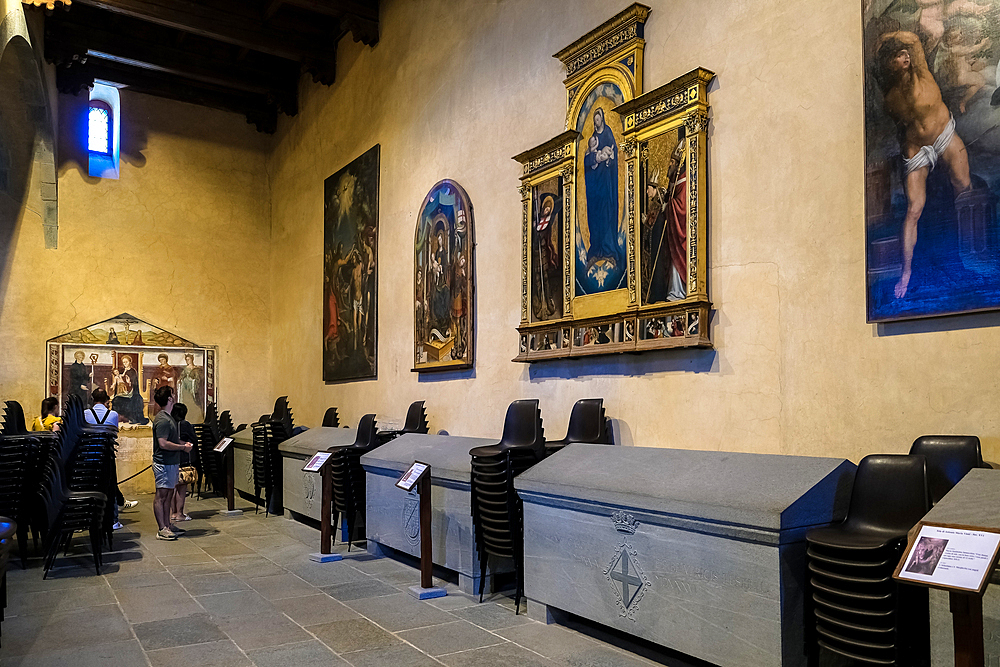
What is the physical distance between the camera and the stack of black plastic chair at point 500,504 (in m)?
5.52

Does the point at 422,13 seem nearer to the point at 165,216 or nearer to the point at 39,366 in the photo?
the point at 165,216

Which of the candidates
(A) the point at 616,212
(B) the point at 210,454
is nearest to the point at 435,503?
(A) the point at 616,212

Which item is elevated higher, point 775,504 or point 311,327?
point 311,327

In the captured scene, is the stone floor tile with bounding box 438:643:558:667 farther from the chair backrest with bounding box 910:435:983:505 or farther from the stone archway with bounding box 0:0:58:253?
the stone archway with bounding box 0:0:58:253

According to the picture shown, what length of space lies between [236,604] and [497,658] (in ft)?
7.95

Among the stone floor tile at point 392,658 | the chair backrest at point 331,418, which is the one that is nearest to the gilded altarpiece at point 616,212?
the stone floor tile at point 392,658

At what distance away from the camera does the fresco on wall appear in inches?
259

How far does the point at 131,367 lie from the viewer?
14203mm

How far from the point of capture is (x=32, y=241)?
13.4 m

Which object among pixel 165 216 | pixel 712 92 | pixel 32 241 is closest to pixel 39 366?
pixel 32 241

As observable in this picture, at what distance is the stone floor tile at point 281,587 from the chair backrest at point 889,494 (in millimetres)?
4222

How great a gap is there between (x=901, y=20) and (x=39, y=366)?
13765mm

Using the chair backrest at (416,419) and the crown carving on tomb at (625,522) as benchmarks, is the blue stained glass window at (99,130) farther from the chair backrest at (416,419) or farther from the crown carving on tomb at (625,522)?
the crown carving on tomb at (625,522)

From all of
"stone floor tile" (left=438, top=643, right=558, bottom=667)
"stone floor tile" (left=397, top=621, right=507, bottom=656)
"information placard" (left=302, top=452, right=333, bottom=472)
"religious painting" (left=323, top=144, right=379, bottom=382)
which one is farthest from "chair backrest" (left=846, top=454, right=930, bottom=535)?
"religious painting" (left=323, top=144, right=379, bottom=382)
